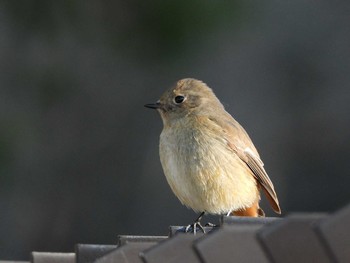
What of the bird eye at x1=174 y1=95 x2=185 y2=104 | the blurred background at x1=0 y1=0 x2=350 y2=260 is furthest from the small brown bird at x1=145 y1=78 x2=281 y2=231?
the blurred background at x1=0 y1=0 x2=350 y2=260

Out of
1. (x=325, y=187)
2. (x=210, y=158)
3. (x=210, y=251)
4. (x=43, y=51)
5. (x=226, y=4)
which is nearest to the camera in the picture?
(x=210, y=251)

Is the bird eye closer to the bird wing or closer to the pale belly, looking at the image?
the bird wing

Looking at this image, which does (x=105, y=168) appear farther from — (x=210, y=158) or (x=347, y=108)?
(x=210, y=158)

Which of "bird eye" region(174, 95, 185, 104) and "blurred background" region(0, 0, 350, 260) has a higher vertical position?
"blurred background" region(0, 0, 350, 260)

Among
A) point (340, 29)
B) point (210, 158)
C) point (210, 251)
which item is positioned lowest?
point (210, 251)

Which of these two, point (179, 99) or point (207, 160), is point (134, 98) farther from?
point (207, 160)

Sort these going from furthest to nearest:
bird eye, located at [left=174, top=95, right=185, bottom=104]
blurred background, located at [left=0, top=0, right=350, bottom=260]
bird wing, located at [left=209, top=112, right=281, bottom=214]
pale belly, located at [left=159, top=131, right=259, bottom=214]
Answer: blurred background, located at [left=0, top=0, right=350, bottom=260] < bird eye, located at [left=174, top=95, right=185, bottom=104] < bird wing, located at [left=209, top=112, right=281, bottom=214] < pale belly, located at [left=159, top=131, right=259, bottom=214]

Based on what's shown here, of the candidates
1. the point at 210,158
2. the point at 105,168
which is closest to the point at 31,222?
the point at 105,168

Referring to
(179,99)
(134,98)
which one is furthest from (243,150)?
(134,98)
